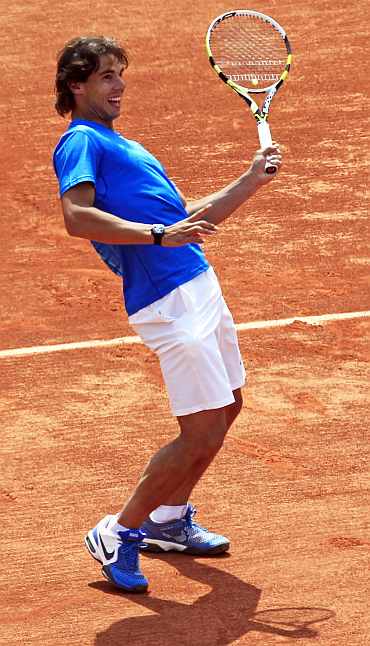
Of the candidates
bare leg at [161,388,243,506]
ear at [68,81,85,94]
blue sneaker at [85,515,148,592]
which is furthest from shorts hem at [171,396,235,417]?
ear at [68,81,85,94]

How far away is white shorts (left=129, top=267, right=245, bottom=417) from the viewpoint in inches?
218

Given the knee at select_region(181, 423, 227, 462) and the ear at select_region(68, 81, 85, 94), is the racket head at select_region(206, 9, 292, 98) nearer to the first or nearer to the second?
the ear at select_region(68, 81, 85, 94)

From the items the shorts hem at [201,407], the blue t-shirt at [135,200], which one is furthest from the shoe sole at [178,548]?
the blue t-shirt at [135,200]

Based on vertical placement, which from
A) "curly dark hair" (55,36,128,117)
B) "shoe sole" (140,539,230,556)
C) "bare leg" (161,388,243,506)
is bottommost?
"shoe sole" (140,539,230,556)

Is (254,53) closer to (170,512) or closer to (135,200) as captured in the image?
(135,200)

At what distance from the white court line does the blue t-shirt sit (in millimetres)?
2967

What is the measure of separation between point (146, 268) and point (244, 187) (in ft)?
1.73

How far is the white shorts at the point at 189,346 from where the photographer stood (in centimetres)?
554

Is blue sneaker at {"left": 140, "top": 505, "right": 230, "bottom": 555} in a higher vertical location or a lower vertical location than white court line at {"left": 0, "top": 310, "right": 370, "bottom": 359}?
lower

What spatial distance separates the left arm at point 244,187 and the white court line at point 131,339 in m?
3.00

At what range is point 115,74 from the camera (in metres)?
5.69

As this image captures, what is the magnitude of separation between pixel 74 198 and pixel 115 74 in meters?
0.64

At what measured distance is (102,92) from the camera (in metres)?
5.65

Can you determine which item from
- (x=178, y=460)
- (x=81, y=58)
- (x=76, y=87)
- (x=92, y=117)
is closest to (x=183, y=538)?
(x=178, y=460)
